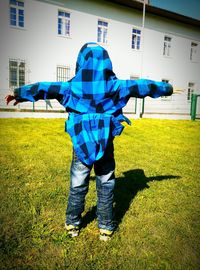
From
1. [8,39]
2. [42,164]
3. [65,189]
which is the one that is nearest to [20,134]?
[42,164]

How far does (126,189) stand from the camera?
3.69 m

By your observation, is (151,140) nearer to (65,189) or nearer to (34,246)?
(65,189)

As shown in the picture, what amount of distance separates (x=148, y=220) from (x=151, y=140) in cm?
509

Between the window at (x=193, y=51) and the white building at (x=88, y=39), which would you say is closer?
the white building at (x=88, y=39)

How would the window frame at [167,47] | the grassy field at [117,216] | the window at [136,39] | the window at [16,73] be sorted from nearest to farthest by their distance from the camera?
the grassy field at [117,216]
the window at [16,73]
the window at [136,39]
the window frame at [167,47]

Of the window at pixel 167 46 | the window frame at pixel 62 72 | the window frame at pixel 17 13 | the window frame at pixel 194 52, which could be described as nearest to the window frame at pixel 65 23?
the window frame at pixel 62 72

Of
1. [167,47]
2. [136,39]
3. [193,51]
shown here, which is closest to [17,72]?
[136,39]

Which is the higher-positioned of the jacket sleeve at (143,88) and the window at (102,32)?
the window at (102,32)

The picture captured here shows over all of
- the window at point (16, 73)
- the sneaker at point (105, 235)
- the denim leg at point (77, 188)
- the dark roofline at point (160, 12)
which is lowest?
the sneaker at point (105, 235)

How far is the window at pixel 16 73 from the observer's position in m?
15.3

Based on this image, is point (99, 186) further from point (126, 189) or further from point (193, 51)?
point (193, 51)

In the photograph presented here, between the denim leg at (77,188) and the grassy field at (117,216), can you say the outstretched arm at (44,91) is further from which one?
the grassy field at (117,216)

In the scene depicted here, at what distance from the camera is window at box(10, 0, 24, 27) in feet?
48.7

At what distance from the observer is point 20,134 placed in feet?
25.1
